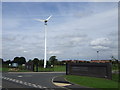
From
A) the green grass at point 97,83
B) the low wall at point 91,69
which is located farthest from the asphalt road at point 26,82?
the low wall at point 91,69

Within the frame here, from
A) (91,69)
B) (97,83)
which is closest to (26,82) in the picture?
(97,83)

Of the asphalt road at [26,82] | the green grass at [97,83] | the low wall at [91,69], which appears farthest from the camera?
the low wall at [91,69]

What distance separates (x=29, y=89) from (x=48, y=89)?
72.0 inches

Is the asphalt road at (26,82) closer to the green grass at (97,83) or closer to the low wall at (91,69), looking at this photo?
the green grass at (97,83)

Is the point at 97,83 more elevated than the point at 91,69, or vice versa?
the point at 91,69

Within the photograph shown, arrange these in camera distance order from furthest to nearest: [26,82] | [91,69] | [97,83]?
[91,69] < [26,82] < [97,83]

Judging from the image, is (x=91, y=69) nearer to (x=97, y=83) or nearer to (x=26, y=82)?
(x=97, y=83)

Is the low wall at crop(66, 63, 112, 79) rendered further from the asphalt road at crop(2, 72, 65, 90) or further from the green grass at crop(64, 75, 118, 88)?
the asphalt road at crop(2, 72, 65, 90)

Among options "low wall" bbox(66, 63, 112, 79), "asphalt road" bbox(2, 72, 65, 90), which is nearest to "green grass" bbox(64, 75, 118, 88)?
"low wall" bbox(66, 63, 112, 79)

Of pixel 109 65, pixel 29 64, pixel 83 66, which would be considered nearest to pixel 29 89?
pixel 109 65

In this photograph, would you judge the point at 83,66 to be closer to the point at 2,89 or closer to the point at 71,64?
the point at 71,64

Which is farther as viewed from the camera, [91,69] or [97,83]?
[91,69]

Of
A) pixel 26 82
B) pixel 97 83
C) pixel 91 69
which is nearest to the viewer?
pixel 97 83

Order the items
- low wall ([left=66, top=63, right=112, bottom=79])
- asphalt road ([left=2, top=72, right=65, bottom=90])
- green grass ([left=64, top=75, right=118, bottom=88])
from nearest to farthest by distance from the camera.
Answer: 1. asphalt road ([left=2, top=72, right=65, bottom=90])
2. green grass ([left=64, top=75, right=118, bottom=88])
3. low wall ([left=66, top=63, right=112, bottom=79])
